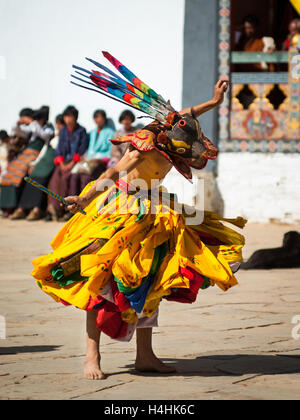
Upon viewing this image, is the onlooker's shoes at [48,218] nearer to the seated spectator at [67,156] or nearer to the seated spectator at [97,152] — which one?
the seated spectator at [67,156]

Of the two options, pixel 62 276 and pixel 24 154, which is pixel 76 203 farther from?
pixel 24 154

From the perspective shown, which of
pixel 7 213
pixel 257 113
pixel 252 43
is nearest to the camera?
pixel 257 113

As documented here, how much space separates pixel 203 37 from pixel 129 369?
348 inches

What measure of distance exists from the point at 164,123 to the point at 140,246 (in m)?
0.61

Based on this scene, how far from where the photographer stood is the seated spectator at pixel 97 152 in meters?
12.6

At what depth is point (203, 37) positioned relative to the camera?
1224cm

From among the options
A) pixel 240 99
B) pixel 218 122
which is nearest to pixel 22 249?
pixel 218 122

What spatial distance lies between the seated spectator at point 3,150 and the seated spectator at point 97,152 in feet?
6.05

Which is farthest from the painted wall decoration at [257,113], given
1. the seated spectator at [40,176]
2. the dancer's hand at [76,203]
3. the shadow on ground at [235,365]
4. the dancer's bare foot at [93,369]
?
the dancer's bare foot at [93,369]

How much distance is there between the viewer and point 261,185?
1219 centimetres

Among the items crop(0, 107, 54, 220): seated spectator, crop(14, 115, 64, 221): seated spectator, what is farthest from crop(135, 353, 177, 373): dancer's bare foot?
crop(0, 107, 54, 220): seated spectator

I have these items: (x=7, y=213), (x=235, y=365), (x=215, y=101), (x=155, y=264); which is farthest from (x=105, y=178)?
(x=7, y=213)

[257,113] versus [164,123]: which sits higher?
[257,113]

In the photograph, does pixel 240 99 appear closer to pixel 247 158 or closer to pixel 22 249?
pixel 247 158
